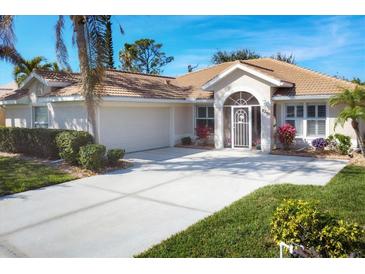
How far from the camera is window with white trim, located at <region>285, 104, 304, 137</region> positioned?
17.9 metres

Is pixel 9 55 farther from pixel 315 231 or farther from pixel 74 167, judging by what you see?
pixel 315 231

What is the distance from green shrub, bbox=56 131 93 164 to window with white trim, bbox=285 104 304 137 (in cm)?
1058

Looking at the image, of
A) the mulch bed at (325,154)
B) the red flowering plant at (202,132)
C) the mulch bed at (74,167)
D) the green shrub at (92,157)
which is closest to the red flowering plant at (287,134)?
the mulch bed at (325,154)

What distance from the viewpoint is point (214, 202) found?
8812 millimetres

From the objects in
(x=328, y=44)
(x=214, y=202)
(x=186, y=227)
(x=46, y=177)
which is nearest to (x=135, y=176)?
(x=46, y=177)

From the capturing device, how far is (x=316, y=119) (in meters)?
17.5

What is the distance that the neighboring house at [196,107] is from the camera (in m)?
17.1

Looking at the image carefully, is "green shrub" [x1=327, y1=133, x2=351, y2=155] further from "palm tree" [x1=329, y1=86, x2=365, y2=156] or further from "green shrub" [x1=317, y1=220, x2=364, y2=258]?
"green shrub" [x1=317, y1=220, x2=364, y2=258]

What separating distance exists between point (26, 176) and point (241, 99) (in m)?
11.7

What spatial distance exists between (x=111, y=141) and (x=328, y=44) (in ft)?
36.6

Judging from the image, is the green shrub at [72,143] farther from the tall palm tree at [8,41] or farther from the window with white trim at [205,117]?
the window with white trim at [205,117]

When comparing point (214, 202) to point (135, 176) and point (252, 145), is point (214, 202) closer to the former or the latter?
point (135, 176)

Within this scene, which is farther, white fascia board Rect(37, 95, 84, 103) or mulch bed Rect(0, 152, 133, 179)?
white fascia board Rect(37, 95, 84, 103)

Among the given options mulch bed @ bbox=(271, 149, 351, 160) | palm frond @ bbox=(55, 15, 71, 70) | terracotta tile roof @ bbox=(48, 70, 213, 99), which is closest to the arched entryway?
mulch bed @ bbox=(271, 149, 351, 160)
